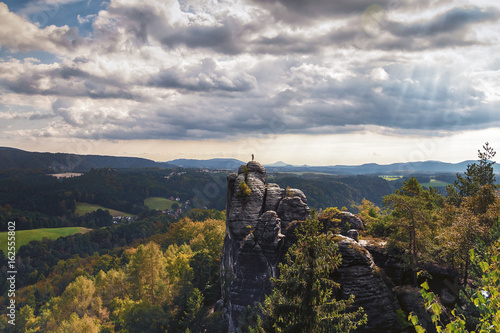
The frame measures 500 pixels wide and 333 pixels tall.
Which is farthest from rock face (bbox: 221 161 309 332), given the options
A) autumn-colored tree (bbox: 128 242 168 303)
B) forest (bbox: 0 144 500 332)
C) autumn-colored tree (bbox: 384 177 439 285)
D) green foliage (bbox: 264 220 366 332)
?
autumn-colored tree (bbox: 128 242 168 303)

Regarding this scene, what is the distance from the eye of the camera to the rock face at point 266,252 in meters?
23.8

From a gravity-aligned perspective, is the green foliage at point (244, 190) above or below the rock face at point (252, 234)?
above

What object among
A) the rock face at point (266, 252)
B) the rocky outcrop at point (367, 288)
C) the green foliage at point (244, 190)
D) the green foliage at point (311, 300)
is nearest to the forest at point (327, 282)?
the green foliage at point (311, 300)

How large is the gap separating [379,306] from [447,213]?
52.6ft

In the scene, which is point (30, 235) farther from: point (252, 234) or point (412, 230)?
point (412, 230)

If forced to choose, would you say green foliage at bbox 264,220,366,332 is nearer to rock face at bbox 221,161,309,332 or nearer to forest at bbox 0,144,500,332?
forest at bbox 0,144,500,332

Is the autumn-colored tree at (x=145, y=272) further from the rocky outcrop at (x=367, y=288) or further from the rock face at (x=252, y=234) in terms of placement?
the rocky outcrop at (x=367, y=288)

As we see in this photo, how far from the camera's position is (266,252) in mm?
34750

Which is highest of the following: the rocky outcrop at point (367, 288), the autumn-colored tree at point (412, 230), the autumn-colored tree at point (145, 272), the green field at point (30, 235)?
the autumn-colored tree at point (412, 230)

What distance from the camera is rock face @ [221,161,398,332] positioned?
23797 mm

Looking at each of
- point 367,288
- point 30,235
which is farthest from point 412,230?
point 30,235

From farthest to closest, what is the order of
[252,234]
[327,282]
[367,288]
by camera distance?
[252,234]
[367,288]
[327,282]

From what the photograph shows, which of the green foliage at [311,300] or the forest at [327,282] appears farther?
the forest at [327,282]

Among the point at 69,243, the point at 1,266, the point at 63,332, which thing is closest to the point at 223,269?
the point at 63,332
